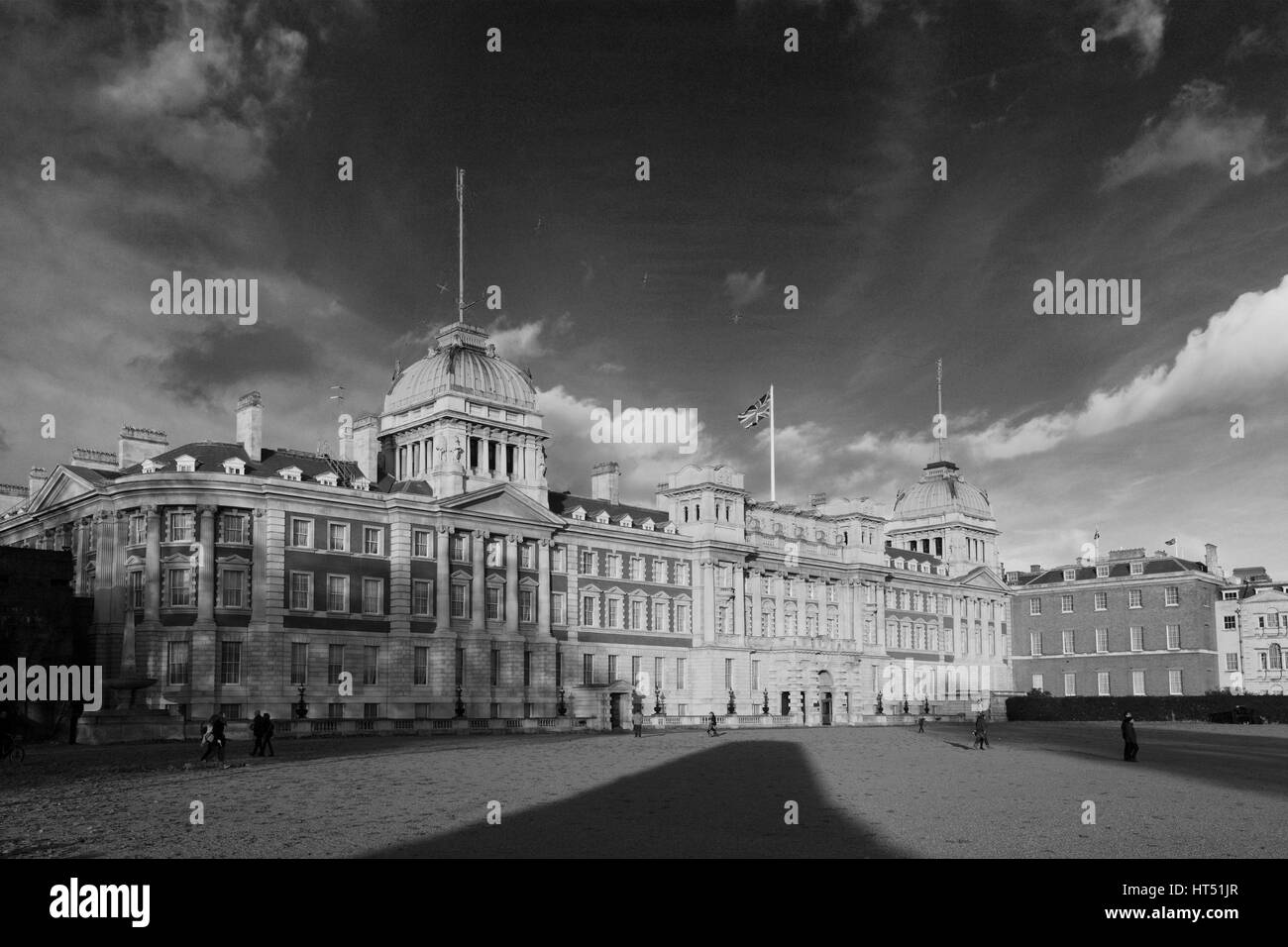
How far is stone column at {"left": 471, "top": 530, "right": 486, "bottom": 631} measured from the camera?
79375 millimetres

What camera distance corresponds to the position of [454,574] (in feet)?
259

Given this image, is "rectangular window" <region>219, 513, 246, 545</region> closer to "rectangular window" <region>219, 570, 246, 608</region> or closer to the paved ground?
"rectangular window" <region>219, 570, 246, 608</region>

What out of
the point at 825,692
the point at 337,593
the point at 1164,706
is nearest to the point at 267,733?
the point at 337,593

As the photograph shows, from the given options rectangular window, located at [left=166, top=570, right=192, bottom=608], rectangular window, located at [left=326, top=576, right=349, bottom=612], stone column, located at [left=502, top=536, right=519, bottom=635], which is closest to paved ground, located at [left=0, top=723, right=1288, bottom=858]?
rectangular window, located at [left=166, top=570, right=192, bottom=608]

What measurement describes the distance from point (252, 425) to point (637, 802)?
51090mm

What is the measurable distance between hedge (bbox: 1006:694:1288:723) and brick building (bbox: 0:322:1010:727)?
15.7 m

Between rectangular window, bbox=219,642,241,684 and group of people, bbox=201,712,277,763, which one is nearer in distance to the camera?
group of people, bbox=201,712,277,763

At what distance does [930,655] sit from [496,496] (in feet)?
179

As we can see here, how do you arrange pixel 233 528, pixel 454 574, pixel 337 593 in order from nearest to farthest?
pixel 233 528
pixel 337 593
pixel 454 574

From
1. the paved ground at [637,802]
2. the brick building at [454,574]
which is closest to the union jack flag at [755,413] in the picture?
the brick building at [454,574]

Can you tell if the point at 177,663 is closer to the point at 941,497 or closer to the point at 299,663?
the point at 299,663
